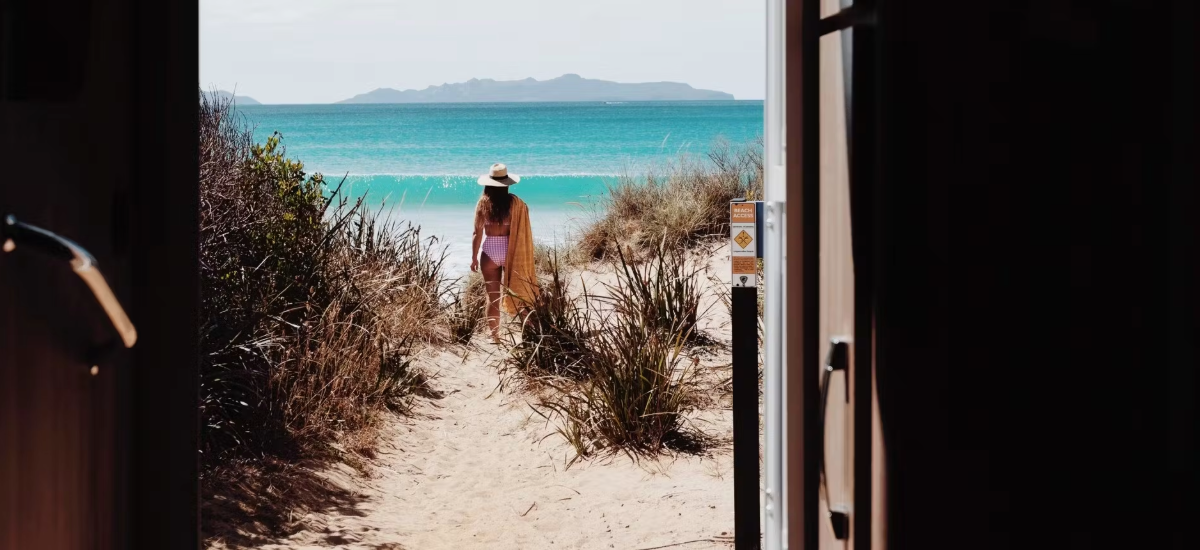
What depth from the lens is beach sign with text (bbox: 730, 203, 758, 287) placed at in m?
3.54

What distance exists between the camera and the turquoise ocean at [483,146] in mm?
33500

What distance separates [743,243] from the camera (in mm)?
3600

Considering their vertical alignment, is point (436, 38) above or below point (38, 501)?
above

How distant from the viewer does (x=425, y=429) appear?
659 cm

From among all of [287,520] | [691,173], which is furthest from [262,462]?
[691,173]

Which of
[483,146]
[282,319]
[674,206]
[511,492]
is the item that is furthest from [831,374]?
[483,146]

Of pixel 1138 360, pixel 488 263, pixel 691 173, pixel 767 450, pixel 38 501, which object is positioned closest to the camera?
pixel 38 501

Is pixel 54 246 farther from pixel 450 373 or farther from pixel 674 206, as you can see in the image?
pixel 674 206

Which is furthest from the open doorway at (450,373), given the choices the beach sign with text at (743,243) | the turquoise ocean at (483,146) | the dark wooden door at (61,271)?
the turquoise ocean at (483,146)

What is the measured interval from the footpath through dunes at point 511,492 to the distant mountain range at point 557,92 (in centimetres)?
8574

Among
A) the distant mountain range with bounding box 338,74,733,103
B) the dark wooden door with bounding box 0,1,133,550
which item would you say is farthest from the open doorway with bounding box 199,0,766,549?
the distant mountain range with bounding box 338,74,733,103

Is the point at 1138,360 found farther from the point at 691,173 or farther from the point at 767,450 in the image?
the point at 691,173

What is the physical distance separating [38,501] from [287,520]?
3.43 metres

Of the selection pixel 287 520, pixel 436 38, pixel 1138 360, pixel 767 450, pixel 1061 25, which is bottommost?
pixel 287 520
